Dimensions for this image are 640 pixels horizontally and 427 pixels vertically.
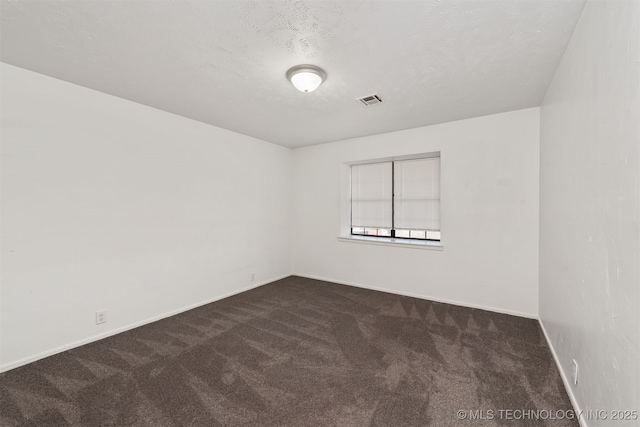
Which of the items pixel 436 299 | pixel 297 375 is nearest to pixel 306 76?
pixel 297 375

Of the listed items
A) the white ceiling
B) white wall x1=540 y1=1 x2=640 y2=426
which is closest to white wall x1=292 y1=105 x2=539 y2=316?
the white ceiling

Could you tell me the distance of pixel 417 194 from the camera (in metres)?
4.20

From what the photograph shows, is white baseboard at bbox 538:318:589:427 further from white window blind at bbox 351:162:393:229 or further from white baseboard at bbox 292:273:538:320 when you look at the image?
white window blind at bbox 351:162:393:229

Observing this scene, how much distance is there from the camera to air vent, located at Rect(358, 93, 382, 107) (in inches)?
111

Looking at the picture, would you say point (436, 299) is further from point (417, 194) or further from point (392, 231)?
point (417, 194)

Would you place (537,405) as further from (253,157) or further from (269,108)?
(253,157)

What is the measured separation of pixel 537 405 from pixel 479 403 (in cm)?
37

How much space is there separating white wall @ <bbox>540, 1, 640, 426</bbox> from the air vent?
4.94ft

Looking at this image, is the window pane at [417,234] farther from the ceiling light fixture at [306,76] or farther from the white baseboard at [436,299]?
the ceiling light fixture at [306,76]

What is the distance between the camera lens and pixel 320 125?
3807 millimetres

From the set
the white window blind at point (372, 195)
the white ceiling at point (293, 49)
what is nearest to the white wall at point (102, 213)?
the white ceiling at point (293, 49)

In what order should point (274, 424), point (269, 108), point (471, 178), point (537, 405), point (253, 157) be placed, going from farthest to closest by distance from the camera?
point (253, 157) → point (471, 178) → point (269, 108) → point (537, 405) → point (274, 424)

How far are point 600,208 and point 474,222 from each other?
224 centimetres

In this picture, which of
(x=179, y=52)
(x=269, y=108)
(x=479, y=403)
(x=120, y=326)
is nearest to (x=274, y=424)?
(x=479, y=403)
